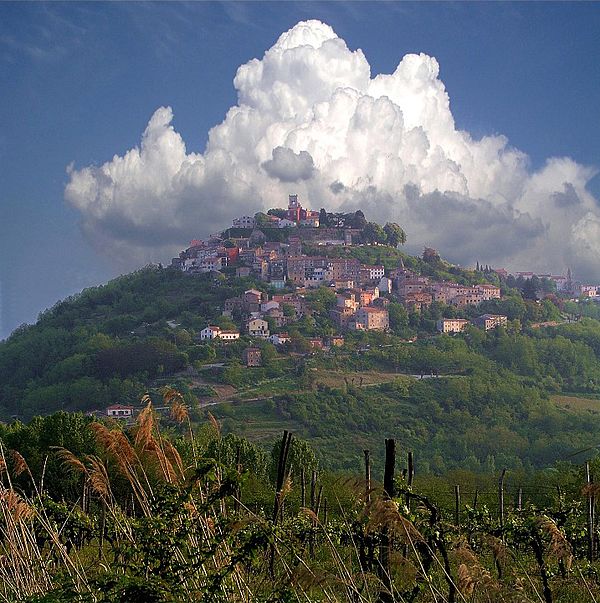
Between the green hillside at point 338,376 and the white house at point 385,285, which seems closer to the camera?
the green hillside at point 338,376

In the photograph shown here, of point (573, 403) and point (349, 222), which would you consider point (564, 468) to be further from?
point (349, 222)

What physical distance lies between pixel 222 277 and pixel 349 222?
93.5ft

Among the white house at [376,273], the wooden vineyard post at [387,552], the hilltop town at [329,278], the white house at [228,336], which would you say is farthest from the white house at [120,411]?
the wooden vineyard post at [387,552]

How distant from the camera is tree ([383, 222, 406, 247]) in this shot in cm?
11306

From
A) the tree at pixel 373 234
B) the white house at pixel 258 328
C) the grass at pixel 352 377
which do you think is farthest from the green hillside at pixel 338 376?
the tree at pixel 373 234

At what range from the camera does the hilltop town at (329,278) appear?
83750 millimetres

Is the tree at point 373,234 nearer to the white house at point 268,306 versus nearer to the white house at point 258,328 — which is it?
the white house at point 268,306

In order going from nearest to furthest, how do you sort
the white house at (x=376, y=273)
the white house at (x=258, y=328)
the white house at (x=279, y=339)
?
the white house at (x=279, y=339)
the white house at (x=258, y=328)
the white house at (x=376, y=273)

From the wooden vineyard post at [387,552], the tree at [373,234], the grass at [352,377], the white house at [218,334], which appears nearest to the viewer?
the wooden vineyard post at [387,552]

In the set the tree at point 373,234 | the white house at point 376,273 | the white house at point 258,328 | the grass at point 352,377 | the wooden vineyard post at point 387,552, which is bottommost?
the wooden vineyard post at point 387,552

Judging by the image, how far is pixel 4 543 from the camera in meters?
4.82

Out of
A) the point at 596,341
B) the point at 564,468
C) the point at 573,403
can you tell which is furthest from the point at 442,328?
the point at 564,468

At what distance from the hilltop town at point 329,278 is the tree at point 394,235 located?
5.8 inches

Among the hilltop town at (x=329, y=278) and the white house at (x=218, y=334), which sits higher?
the hilltop town at (x=329, y=278)
